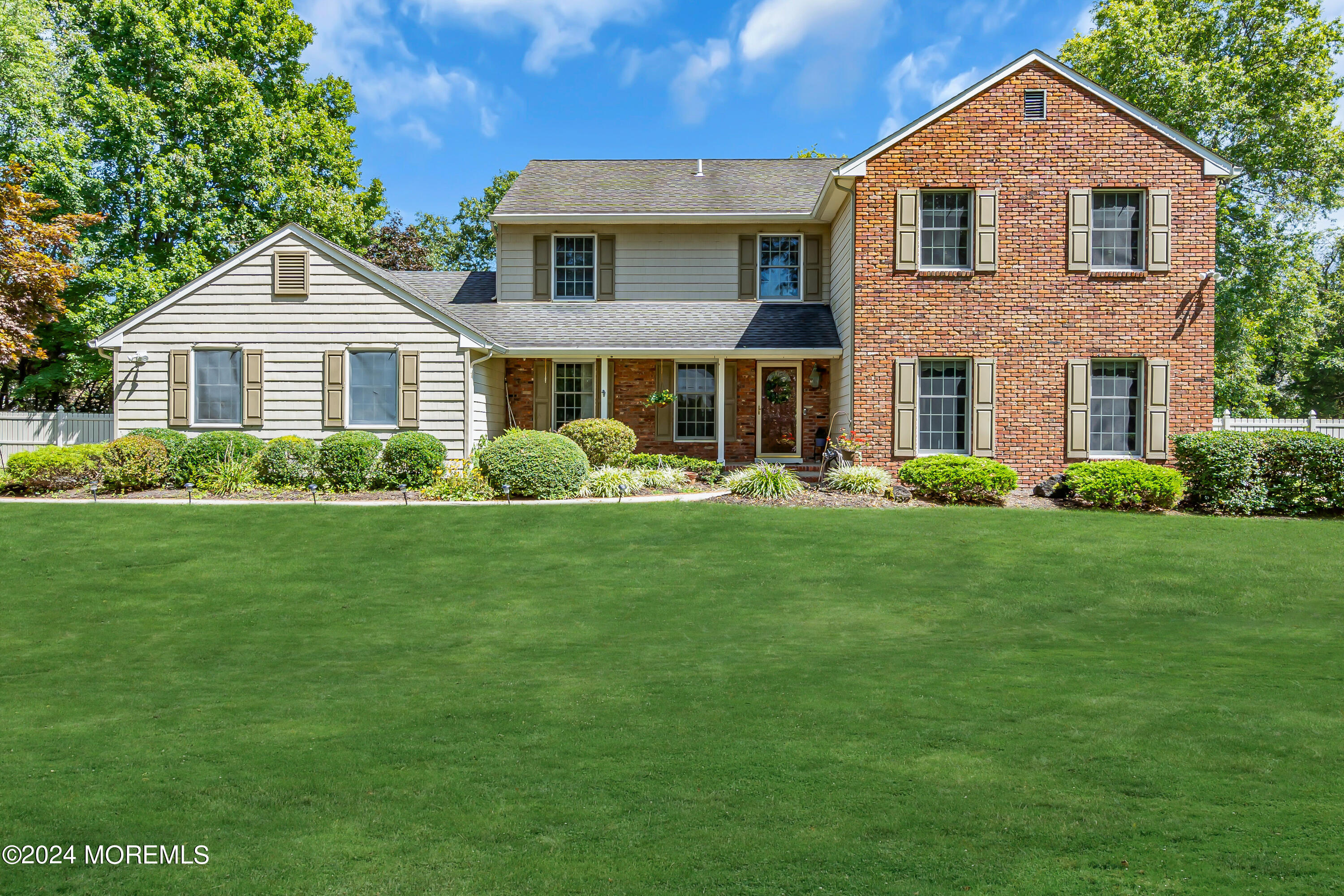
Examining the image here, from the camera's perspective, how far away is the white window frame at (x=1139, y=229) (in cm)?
1538

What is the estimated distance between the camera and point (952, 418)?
51.7ft

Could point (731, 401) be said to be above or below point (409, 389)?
below

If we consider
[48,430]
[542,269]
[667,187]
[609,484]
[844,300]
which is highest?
[667,187]

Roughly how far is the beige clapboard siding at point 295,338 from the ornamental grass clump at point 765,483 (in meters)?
5.87

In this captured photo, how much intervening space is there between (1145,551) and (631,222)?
12676 millimetres

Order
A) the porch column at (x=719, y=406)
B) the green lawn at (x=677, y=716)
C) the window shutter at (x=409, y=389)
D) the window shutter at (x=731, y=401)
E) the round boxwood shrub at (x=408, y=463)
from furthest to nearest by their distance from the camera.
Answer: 1. the window shutter at (x=731, y=401)
2. the porch column at (x=719, y=406)
3. the window shutter at (x=409, y=389)
4. the round boxwood shrub at (x=408, y=463)
5. the green lawn at (x=677, y=716)

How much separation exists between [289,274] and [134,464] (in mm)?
4576

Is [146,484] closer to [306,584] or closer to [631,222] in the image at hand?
[306,584]

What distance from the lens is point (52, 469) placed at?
14391 mm

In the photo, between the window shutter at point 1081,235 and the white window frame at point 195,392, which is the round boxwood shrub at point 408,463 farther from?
the window shutter at point 1081,235

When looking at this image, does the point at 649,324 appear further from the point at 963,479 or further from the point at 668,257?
the point at 963,479

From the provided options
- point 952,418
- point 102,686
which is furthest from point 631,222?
point 102,686

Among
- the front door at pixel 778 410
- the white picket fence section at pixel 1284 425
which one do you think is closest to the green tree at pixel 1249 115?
the white picket fence section at pixel 1284 425

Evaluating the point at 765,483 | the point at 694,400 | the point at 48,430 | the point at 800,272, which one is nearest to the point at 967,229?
the point at 800,272
